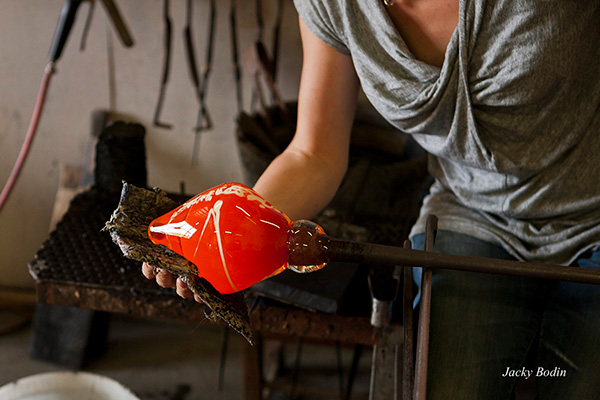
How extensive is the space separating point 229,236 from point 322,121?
1.08 ft

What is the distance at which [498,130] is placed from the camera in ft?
2.27

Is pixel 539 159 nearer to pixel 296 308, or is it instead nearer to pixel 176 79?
pixel 296 308

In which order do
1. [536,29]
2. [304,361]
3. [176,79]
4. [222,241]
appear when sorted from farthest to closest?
[304,361]
[176,79]
[536,29]
[222,241]

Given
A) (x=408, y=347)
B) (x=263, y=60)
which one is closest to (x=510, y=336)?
(x=408, y=347)

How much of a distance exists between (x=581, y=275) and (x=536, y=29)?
0.90ft

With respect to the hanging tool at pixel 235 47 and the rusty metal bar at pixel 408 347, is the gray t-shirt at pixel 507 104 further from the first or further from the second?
the hanging tool at pixel 235 47

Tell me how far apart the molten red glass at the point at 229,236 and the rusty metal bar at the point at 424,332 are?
6.8 inches

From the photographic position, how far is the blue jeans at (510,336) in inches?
25.4

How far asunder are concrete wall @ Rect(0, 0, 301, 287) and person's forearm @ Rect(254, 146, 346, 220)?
848 millimetres

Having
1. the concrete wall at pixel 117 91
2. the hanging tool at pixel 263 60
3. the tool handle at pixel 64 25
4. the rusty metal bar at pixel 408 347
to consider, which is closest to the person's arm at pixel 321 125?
the rusty metal bar at pixel 408 347

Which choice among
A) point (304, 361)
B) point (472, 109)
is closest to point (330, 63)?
point (472, 109)

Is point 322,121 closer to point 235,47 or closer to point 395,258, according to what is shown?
point 395,258

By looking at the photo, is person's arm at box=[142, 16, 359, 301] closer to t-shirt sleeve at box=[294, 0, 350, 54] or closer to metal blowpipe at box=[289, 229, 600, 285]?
t-shirt sleeve at box=[294, 0, 350, 54]

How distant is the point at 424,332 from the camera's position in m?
0.60
